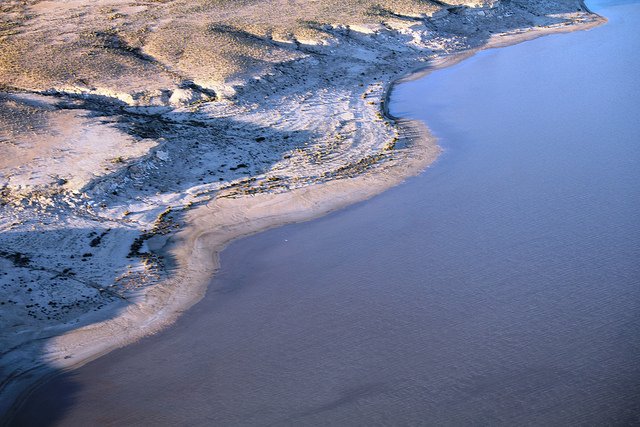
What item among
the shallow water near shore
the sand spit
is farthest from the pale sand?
the shallow water near shore

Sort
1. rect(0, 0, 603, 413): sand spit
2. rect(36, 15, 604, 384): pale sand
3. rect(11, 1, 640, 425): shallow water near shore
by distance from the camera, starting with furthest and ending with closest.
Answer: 1. rect(0, 0, 603, 413): sand spit
2. rect(36, 15, 604, 384): pale sand
3. rect(11, 1, 640, 425): shallow water near shore

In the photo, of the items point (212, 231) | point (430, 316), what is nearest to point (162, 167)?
point (212, 231)

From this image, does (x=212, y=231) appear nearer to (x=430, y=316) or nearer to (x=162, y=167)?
(x=162, y=167)

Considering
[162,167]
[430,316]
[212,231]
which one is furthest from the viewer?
[162,167]

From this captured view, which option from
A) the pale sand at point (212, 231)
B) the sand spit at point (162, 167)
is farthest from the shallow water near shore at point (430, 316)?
the sand spit at point (162, 167)

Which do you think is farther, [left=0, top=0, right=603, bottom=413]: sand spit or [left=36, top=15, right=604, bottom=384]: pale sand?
[left=0, top=0, right=603, bottom=413]: sand spit

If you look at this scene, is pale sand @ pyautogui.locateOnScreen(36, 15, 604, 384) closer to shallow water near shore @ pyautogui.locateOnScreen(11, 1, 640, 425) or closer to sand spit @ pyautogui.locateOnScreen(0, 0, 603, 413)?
sand spit @ pyautogui.locateOnScreen(0, 0, 603, 413)

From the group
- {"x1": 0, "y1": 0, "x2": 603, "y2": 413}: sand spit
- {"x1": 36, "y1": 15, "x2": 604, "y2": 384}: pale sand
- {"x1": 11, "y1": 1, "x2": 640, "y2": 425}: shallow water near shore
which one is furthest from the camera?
{"x1": 0, "y1": 0, "x2": 603, "y2": 413}: sand spit
